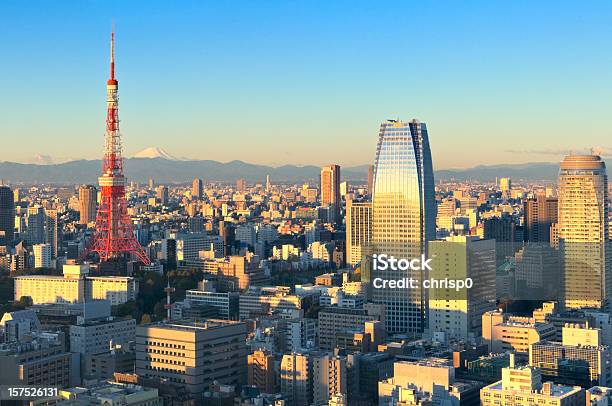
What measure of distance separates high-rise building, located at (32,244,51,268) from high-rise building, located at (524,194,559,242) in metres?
12.7

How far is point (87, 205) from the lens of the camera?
132 feet

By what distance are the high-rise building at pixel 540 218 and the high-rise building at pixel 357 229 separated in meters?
4.29

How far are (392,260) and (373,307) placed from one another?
2156 mm

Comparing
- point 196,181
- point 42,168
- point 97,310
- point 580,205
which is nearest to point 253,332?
point 97,310

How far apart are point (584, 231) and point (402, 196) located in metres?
5.18

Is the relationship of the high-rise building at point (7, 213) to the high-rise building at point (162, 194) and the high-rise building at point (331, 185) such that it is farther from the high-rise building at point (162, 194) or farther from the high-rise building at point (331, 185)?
the high-rise building at point (162, 194)

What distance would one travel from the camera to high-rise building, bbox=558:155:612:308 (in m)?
21.2

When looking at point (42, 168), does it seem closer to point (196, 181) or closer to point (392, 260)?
point (196, 181)

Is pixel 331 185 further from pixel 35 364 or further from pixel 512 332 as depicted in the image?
pixel 35 364

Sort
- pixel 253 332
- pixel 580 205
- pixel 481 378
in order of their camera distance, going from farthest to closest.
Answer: pixel 580 205 → pixel 253 332 → pixel 481 378

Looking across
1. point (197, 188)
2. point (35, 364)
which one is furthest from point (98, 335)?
point (197, 188)

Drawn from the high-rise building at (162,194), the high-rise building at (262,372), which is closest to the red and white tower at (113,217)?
the high-rise building at (262,372)

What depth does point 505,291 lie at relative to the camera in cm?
2058

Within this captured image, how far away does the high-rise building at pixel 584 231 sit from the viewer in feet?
69.7
